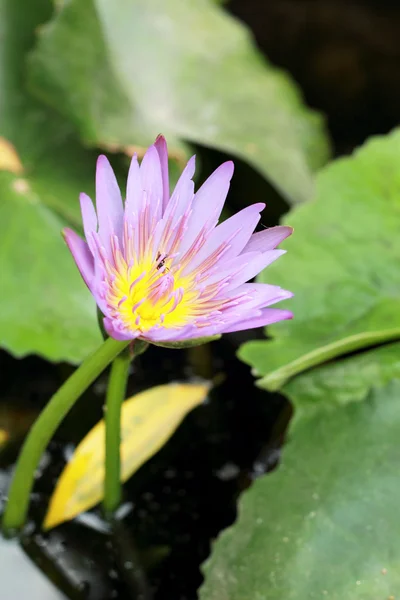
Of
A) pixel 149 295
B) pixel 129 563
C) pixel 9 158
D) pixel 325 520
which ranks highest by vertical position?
pixel 149 295

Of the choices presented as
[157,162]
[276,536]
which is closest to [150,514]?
[276,536]

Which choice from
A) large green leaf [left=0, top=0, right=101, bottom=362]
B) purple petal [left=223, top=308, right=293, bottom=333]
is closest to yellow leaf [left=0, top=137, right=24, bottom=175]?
large green leaf [left=0, top=0, right=101, bottom=362]

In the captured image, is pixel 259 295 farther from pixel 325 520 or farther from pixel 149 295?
pixel 325 520

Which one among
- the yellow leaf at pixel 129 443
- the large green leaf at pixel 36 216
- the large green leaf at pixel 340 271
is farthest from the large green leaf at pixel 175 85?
the yellow leaf at pixel 129 443

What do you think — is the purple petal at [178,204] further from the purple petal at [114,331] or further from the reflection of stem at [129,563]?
the reflection of stem at [129,563]

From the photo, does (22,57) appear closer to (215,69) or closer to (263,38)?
(215,69)

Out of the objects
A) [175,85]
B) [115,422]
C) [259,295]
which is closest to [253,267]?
[259,295]

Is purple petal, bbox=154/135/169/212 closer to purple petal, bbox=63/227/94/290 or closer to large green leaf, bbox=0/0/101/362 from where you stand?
purple petal, bbox=63/227/94/290
